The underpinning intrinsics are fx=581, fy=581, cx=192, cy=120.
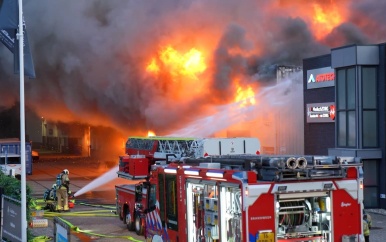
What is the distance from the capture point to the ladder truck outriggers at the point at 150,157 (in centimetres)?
1697

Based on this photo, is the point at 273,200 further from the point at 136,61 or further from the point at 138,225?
the point at 136,61

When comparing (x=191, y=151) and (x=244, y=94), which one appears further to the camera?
(x=244, y=94)

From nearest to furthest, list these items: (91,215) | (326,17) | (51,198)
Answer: (91,215)
(51,198)
(326,17)

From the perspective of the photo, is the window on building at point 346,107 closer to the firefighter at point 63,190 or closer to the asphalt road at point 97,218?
the asphalt road at point 97,218

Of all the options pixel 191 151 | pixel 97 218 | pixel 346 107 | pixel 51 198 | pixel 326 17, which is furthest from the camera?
pixel 326 17

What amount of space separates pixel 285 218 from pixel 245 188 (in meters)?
1.03

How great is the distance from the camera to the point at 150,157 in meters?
19.7

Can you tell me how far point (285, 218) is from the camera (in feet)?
30.8

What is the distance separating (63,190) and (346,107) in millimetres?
11175

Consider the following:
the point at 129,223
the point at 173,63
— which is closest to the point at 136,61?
the point at 173,63

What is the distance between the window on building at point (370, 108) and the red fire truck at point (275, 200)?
12.2m

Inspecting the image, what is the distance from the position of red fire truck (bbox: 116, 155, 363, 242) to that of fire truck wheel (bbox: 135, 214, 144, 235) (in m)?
6.14

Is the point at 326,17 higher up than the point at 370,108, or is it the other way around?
the point at 326,17

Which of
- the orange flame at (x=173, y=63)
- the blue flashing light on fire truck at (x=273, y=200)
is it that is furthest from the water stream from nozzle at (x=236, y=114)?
the blue flashing light on fire truck at (x=273, y=200)
